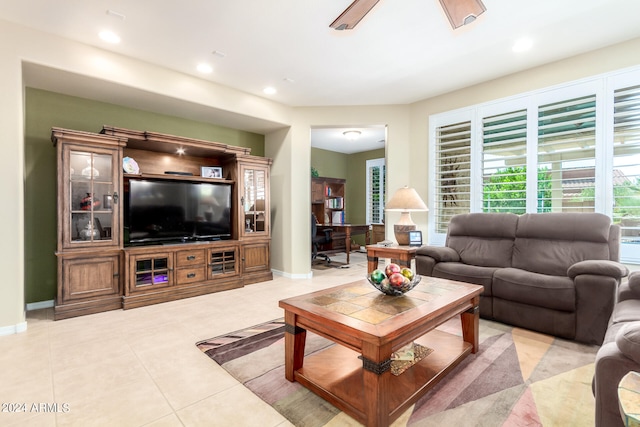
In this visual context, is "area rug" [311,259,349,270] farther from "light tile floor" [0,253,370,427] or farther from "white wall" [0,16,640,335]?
"light tile floor" [0,253,370,427]

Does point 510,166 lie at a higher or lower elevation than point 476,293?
higher

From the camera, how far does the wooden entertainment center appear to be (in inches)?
126

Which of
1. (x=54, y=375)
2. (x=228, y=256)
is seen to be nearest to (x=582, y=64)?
(x=228, y=256)

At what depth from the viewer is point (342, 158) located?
8.79 meters

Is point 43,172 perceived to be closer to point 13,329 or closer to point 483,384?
point 13,329

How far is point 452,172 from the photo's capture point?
14.3ft

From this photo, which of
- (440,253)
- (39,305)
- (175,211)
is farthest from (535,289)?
(39,305)

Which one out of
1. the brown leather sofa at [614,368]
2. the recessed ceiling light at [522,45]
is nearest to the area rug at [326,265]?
the recessed ceiling light at [522,45]

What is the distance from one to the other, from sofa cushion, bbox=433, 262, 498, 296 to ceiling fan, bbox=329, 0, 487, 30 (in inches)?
85.6

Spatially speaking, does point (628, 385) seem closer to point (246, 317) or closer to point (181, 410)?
point (181, 410)

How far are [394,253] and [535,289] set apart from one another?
4.69 ft

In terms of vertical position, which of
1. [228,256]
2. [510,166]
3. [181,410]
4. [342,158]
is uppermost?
[342,158]

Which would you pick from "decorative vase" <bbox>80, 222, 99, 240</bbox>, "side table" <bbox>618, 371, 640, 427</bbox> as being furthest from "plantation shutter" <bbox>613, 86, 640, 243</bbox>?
"decorative vase" <bbox>80, 222, 99, 240</bbox>

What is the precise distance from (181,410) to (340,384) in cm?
89
